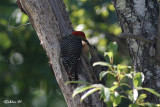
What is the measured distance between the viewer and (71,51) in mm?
4449

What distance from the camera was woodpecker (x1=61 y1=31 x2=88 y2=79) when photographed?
3832 millimetres

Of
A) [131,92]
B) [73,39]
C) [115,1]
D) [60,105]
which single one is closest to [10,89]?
[60,105]

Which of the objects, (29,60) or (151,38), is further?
(29,60)

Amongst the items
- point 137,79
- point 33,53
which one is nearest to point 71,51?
point 137,79

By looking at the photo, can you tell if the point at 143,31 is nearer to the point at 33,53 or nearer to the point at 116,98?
the point at 116,98

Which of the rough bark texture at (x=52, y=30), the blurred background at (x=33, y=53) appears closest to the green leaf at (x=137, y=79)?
the rough bark texture at (x=52, y=30)

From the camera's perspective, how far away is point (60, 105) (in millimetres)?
7586

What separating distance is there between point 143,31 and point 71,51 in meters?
1.29

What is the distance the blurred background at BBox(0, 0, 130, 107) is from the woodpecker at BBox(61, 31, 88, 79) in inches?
86.5

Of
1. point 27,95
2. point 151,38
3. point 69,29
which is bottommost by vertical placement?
point 27,95

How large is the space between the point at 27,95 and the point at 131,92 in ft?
18.0

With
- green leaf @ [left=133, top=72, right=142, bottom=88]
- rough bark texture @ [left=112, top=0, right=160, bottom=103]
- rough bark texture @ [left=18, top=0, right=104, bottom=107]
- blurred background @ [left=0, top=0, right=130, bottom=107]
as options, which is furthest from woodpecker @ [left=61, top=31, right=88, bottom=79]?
blurred background @ [left=0, top=0, right=130, bottom=107]

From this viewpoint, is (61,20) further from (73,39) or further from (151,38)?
(151,38)

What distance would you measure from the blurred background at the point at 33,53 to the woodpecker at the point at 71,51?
2196 millimetres
